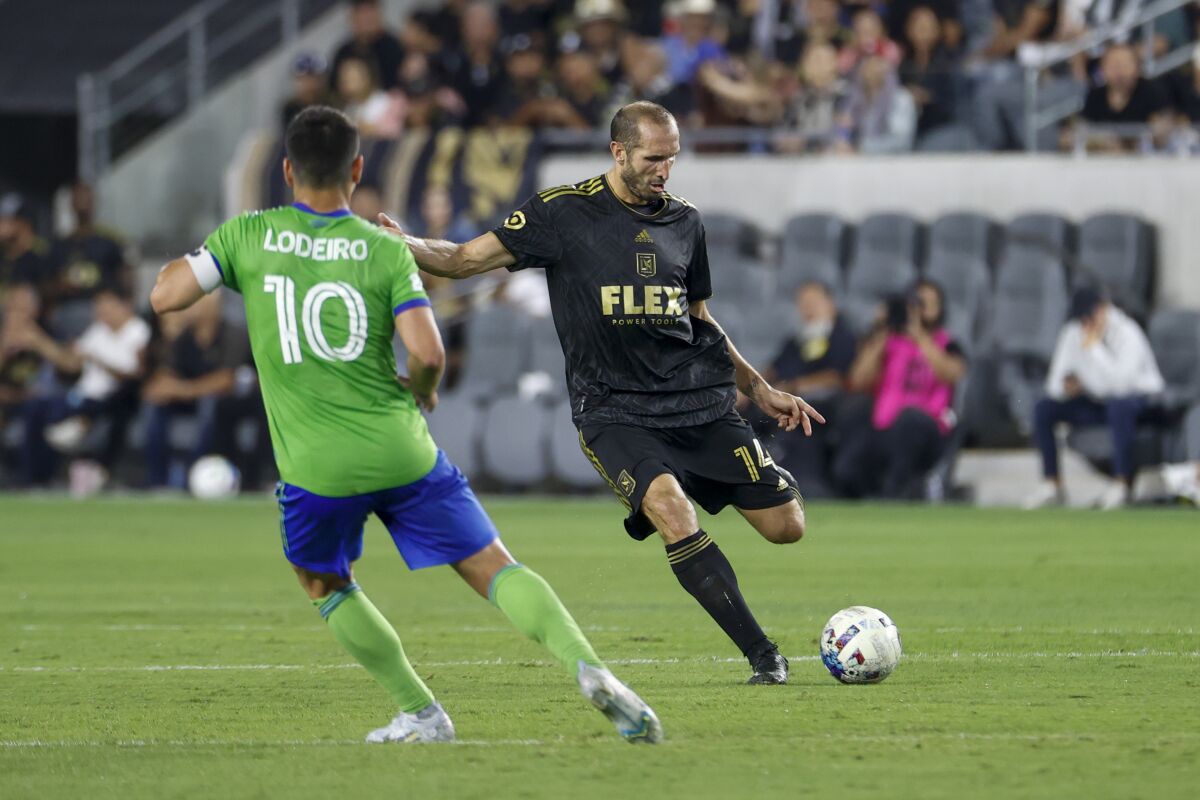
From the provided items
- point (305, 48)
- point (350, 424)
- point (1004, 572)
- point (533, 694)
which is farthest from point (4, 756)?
point (305, 48)

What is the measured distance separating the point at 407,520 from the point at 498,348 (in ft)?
49.7

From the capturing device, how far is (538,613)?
6570mm

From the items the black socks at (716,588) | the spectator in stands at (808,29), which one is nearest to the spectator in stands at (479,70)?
the spectator in stands at (808,29)

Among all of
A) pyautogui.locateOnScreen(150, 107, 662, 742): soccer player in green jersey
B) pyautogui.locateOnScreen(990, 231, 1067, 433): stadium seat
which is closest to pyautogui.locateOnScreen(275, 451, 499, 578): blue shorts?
pyautogui.locateOnScreen(150, 107, 662, 742): soccer player in green jersey

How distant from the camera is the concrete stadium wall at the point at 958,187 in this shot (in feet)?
68.4

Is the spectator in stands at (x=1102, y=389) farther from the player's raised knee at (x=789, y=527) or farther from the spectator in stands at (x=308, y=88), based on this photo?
the player's raised knee at (x=789, y=527)

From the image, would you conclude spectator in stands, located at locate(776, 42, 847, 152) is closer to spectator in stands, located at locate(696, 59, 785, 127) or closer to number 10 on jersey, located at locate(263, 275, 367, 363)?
spectator in stands, located at locate(696, 59, 785, 127)

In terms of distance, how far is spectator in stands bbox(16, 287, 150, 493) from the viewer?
2264 cm

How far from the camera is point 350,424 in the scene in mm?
6574

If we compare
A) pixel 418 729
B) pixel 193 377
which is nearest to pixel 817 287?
pixel 193 377

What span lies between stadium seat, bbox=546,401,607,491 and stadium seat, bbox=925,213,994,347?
3533 millimetres

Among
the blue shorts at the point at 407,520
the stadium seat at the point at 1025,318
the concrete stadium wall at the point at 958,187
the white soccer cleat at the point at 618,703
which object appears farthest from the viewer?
the concrete stadium wall at the point at 958,187

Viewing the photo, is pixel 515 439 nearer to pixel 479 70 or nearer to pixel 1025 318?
pixel 1025 318

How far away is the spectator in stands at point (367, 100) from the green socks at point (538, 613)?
1772 cm
